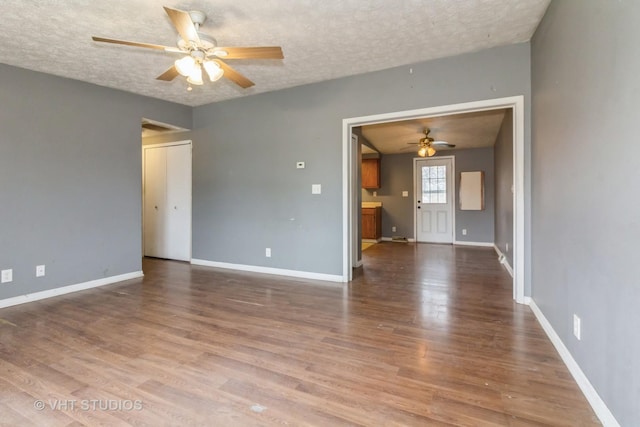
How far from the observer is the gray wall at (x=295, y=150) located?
335 centimetres

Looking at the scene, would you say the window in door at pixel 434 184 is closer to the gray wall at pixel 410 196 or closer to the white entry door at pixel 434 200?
the white entry door at pixel 434 200

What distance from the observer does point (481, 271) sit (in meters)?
4.76

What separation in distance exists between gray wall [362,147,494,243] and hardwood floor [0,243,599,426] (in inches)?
163

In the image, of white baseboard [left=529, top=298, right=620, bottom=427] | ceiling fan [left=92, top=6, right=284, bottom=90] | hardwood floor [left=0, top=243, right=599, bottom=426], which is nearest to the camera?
white baseboard [left=529, top=298, right=620, bottom=427]

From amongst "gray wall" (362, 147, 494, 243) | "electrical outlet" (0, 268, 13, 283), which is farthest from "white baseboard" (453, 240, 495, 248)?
"electrical outlet" (0, 268, 13, 283)

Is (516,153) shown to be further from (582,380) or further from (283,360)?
(283,360)

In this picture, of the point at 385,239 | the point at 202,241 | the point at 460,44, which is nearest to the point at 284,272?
the point at 202,241

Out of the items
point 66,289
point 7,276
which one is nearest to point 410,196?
point 66,289

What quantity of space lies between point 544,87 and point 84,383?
151 inches

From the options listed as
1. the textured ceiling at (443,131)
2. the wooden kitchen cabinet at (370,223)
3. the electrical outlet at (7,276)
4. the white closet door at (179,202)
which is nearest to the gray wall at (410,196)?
the textured ceiling at (443,131)

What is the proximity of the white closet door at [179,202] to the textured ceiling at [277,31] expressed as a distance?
1806 millimetres

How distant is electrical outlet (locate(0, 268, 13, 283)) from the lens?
327 centimetres

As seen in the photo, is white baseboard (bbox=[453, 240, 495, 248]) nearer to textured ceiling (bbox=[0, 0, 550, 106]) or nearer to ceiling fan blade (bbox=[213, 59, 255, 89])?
textured ceiling (bbox=[0, 0, 550, 106])

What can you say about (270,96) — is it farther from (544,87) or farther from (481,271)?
(481,271)
